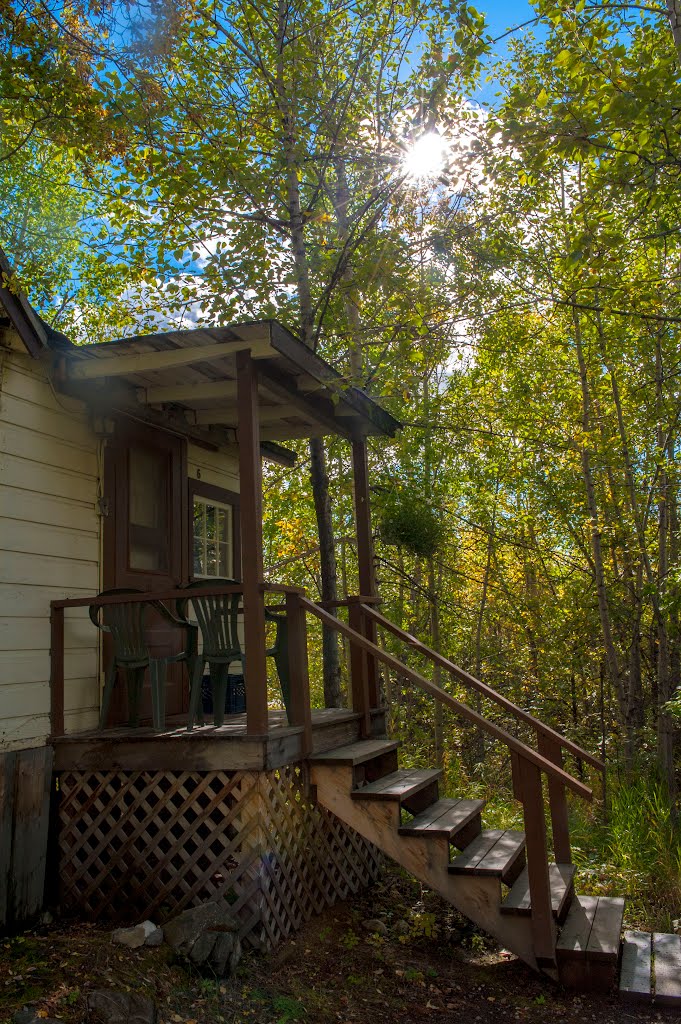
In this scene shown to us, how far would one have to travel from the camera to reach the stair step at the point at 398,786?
468cm

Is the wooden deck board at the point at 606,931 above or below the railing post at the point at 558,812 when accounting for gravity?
below

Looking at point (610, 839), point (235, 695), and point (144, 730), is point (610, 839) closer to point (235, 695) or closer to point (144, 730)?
point (235, 695)

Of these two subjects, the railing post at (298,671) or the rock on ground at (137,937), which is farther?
the railing post at (298,671)

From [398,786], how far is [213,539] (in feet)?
10.7

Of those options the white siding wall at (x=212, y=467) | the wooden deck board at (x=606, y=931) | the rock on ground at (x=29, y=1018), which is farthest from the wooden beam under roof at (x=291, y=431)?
the rock on ground at (x=29, y=1018)

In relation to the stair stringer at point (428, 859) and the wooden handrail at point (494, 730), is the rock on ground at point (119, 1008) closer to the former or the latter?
the stair stringer at point (428, 859)

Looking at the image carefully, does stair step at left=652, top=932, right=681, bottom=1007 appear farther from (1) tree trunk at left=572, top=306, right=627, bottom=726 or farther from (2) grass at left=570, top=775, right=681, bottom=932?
(1) tree trunk at left=572, top=306, right=627, bottom=726

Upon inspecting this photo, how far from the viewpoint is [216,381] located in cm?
552

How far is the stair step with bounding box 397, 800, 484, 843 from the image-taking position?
4496mm

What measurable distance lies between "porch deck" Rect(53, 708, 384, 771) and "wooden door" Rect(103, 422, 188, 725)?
0.59 metres

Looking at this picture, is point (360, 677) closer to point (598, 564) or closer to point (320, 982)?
point (320, 982)

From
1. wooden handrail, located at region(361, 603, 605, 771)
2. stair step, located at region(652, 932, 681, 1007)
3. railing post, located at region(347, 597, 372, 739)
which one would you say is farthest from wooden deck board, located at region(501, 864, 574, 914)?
railing post, located at region(347, 597, 372, 739)

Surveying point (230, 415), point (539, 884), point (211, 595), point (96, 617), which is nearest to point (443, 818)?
point (539, 884)

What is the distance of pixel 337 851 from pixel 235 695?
5.76 ft
